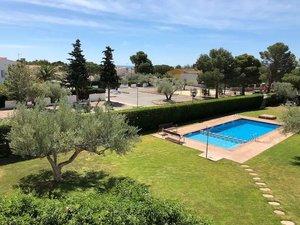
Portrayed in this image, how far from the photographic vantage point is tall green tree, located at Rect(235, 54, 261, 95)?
2418 inches

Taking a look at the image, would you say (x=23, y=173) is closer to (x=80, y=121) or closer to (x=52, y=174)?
(x=52, y=174)

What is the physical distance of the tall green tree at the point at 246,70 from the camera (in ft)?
201

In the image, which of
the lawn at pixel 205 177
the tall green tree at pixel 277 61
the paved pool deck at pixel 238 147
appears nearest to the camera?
the lawn at pixel 205 177

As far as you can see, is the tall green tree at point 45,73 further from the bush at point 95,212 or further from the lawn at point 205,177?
the bush at point 95,212

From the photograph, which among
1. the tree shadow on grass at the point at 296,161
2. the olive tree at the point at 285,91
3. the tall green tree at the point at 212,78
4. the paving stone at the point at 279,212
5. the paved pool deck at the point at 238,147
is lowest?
the paving stone at the point at 279,212

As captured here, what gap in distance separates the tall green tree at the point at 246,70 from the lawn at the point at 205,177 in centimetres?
3621

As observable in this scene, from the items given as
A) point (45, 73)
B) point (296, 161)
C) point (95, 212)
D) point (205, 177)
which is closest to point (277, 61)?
point (45, 73)

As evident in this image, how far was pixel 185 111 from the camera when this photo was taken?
35125 millimetres

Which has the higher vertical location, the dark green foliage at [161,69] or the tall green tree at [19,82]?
the dark green foliage at [161,69]

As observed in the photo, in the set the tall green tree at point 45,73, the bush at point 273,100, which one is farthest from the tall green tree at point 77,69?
the bush at point 273,100

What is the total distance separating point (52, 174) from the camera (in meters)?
19.1

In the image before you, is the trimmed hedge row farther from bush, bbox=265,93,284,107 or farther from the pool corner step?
the pool corner step

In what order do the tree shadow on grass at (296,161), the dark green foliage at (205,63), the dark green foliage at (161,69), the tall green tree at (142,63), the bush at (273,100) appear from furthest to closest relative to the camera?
1. the dark green foliage at (161,69)
2. the tall green tree at (142,63)
3. the dark green foliage at (205,63)
4. the bush at (273,100)
5. the tree shadow on grass at (296,161)

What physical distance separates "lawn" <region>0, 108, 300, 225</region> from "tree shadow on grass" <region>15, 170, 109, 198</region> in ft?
2.18
